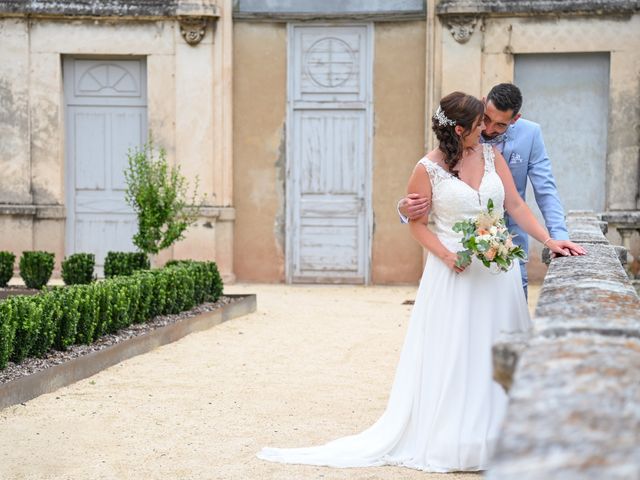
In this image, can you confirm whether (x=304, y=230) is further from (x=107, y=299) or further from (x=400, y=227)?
(x=107, y=299)

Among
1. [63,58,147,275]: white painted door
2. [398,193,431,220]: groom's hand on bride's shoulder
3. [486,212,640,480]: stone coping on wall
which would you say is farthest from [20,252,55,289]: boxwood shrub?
[486,212,640,480]: stone coping on wall

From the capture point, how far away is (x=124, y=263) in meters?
12.0

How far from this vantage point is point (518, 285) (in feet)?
17.2

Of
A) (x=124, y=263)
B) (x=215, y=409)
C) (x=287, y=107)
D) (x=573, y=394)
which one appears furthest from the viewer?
(x=287, y=107)

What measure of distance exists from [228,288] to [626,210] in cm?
489

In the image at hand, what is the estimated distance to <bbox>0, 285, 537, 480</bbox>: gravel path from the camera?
17.0 ft

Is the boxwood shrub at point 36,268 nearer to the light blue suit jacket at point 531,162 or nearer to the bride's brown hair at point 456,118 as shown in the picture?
the light blue suit jacket at point 531,162

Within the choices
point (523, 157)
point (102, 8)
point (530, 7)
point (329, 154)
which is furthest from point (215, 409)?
point (102, 8)

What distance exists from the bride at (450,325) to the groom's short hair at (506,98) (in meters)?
0.21

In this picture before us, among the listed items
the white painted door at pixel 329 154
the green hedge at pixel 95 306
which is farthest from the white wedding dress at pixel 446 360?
the white painted door at pixel 329 154

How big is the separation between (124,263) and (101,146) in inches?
128

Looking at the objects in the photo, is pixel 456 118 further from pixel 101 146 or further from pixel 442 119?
pixel 101 146

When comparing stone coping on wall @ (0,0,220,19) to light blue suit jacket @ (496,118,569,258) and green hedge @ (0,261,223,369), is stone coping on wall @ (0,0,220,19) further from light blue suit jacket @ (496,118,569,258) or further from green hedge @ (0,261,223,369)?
light blue suit jacket @ (496,118,569,258)

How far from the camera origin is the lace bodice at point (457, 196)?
5.20m
